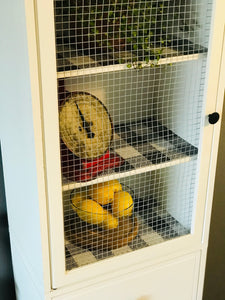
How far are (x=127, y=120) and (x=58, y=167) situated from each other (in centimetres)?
26

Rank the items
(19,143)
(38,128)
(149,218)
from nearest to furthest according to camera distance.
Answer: (38,128)
(19,143)
(149,218)

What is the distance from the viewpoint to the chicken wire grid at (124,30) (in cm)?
105

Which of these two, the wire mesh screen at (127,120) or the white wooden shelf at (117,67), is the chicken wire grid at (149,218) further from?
the white wooden shelf at (117,67)

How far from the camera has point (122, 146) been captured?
1250mm

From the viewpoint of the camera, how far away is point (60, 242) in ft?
3.84

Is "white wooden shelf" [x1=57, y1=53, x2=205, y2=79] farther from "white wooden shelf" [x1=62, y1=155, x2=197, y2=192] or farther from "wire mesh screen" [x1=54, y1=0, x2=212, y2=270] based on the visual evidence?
"white wooden shelf" [x1=62, y1=155, x2=197, y2=192]

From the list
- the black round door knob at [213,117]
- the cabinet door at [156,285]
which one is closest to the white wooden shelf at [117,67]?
the black round door knob at [213,117]

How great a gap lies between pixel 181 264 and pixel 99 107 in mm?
542

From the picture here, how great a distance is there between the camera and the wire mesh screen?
107cm

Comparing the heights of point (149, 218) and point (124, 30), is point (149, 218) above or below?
below

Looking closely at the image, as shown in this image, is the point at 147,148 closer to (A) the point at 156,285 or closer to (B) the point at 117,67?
(B) the point at 117,67

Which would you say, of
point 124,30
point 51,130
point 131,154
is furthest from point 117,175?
point 124,30

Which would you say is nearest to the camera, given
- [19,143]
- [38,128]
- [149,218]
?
[38,128]

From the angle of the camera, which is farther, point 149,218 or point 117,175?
point 149,218
